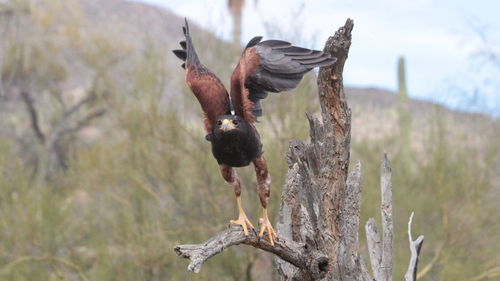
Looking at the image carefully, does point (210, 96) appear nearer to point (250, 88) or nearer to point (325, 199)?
point (250, 88)

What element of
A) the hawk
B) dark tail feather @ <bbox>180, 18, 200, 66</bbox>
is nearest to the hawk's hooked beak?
the hawk

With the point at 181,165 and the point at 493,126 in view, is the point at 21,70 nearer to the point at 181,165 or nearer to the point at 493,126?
the point at 181,165

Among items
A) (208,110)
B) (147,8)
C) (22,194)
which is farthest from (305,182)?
(147,8)

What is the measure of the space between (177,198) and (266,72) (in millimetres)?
7387

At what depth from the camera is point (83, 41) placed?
23234mm

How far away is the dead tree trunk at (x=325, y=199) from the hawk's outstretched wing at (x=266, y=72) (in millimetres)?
422

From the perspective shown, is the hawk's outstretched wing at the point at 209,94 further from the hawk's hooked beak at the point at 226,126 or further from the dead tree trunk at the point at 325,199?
the dead tree trunk at the point at 325,199

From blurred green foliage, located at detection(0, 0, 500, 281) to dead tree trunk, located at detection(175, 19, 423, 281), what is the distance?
3.85m

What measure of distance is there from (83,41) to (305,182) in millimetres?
19839

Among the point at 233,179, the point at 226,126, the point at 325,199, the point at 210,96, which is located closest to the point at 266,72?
the point at 210,96

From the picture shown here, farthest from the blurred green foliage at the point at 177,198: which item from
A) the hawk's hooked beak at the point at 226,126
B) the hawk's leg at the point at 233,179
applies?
the hawk's hooked beak at the point at 226,126

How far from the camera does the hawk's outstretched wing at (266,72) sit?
365 cm

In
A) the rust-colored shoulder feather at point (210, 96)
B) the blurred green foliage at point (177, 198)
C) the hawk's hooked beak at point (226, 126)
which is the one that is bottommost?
the blurred green foliage at point (177, 198)

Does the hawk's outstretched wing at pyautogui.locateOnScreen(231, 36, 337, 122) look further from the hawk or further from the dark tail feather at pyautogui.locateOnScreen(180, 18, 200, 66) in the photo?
the dark tail feather at pyautogui.locateOnScreen(180, 18, 200, 66)
